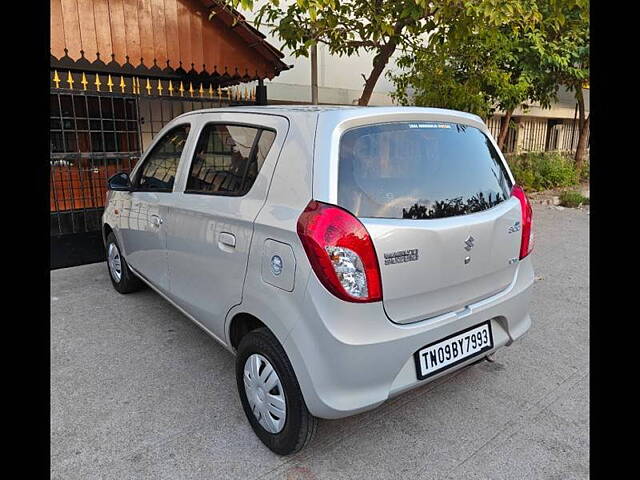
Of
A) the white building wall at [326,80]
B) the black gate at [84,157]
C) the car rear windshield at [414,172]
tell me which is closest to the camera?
the car rear windshield at [414,172]

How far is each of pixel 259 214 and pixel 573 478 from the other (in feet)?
6.27

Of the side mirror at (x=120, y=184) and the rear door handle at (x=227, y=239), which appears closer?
the rear door handle at (x=227, y=239)

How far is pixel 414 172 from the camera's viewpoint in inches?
83.3

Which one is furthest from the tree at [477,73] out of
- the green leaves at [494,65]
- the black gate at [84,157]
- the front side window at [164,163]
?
the front side window at [164,163]

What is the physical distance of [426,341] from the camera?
205 cm

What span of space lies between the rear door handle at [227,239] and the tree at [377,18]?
3.05 m

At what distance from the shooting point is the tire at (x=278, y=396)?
2.04 m

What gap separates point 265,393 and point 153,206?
1.69 metres

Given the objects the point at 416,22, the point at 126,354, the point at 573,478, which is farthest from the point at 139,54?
the point at 573,478

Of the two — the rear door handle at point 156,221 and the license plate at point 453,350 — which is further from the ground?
the rear door handle at point 156,221

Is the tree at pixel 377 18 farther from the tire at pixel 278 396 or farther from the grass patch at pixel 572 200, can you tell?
the grass patch at pixel 572 200

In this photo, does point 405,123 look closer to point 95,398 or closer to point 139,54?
point 95,398

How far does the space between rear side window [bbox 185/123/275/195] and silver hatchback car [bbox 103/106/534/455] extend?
0.01 m

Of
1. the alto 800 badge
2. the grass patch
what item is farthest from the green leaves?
the alto 800 badge
